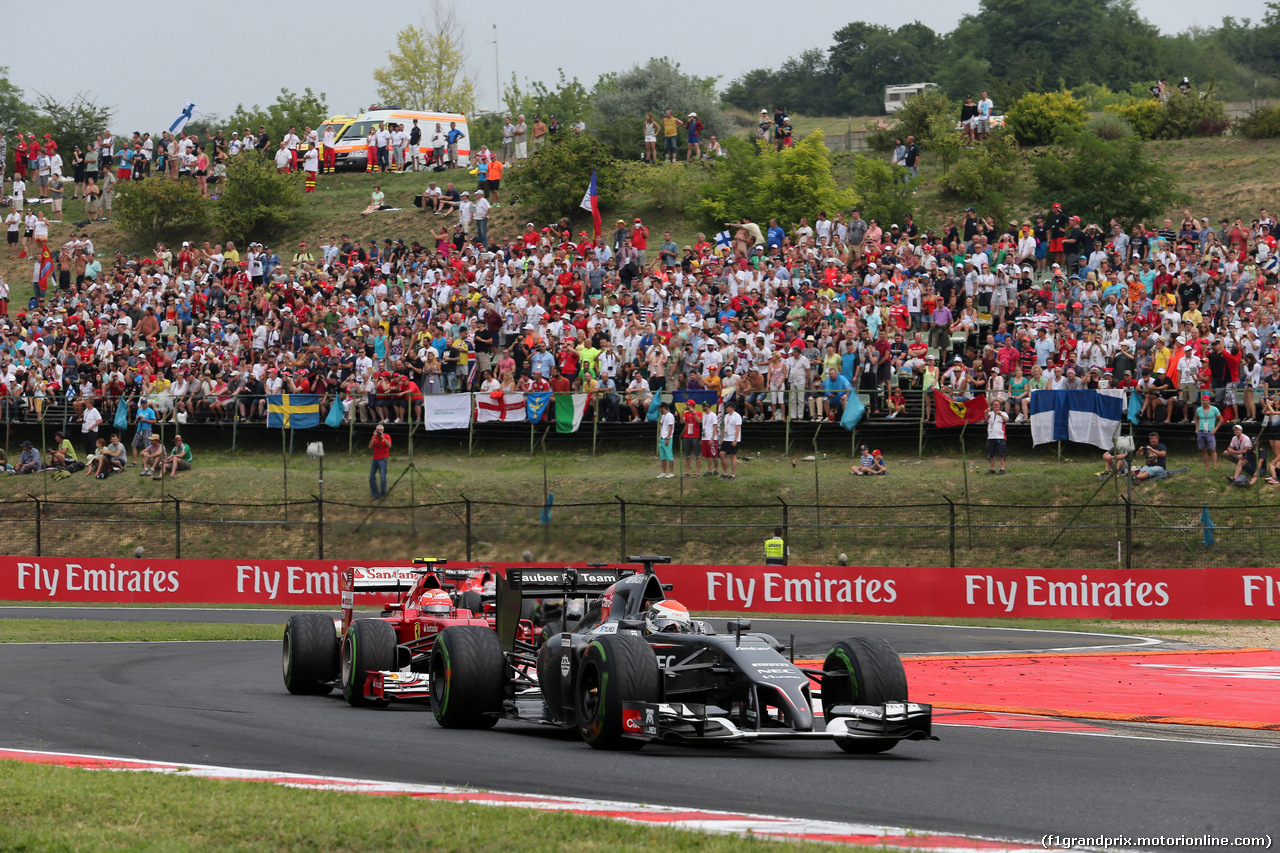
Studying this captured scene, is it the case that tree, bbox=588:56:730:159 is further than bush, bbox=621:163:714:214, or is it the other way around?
tree, bbox=588:56:730:159

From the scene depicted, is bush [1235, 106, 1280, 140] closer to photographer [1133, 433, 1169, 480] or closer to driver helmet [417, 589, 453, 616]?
photographer [1133, 433, 1169, 480]

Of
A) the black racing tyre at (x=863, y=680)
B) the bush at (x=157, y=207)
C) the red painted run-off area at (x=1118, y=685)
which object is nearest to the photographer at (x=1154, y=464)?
the red painted run-off area at (x=1118, y=685)

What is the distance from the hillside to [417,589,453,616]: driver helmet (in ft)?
109

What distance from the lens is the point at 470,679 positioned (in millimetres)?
11953

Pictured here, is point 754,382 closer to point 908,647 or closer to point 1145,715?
point 908,647

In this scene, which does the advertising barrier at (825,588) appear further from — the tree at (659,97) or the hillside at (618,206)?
the tree at (659,97)

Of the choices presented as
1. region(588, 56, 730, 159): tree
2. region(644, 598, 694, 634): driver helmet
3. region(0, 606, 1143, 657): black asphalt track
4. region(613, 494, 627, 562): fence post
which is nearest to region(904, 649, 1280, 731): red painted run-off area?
region(0, 606, 1143, 657): black asphalt track

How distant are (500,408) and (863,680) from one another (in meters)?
23.9

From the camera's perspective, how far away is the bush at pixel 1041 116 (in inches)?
2042

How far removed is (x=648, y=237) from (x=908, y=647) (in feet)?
101

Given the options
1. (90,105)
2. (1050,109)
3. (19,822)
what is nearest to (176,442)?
(19,822)

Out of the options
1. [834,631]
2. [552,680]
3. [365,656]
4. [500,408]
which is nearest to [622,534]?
[834,631]

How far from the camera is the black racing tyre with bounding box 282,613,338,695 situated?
1501 centimetres

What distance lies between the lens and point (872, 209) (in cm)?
4531
